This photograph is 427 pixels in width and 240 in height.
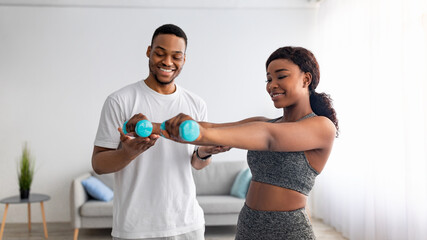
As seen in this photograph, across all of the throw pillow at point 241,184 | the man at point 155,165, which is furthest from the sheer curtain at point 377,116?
the man at point 155,165

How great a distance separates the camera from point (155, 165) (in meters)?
Answer: 1.70

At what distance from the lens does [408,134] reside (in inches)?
125

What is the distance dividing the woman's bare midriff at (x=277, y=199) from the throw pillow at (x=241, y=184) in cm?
342

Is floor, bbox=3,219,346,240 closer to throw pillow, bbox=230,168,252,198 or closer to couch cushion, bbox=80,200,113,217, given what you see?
couch cushion, bbox=80,200,113,217

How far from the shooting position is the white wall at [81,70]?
5430mm

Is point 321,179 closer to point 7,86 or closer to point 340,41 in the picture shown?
point 340,41

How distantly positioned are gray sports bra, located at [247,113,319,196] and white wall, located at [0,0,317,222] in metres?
4.20

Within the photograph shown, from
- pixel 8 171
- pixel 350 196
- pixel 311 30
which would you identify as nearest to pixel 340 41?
pixel 311 30

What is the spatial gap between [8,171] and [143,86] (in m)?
4.48

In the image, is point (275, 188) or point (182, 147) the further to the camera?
point (182, 147)

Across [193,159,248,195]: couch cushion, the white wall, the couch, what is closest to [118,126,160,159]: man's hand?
the couch

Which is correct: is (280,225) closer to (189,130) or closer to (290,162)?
(290,162)

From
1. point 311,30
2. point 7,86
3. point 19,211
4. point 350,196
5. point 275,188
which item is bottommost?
point 19,211

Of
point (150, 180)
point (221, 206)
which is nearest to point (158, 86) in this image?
point (150, 180)
